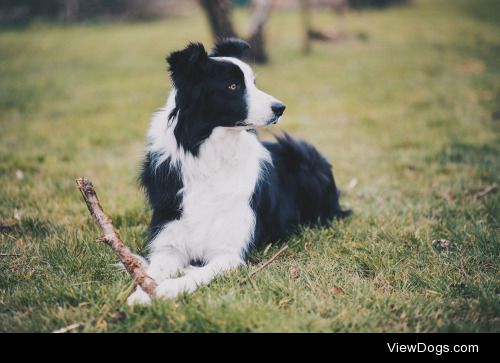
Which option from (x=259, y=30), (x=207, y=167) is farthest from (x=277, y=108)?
(x=259, y=30)

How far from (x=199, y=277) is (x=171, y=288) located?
9.0 inches

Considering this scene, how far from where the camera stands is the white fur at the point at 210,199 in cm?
318

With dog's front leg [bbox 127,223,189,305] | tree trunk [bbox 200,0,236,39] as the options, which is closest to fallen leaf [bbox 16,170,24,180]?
dog's front leg [bbox 127,223,189,305]

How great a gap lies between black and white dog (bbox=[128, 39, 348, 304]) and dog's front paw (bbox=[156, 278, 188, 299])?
0.12 metres

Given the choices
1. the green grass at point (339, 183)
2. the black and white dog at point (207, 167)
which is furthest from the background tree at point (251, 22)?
the black and white dog at point (207, 167)

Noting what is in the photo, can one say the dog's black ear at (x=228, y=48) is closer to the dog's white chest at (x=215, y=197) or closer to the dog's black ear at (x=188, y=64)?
the dog's black ear at (x=188, y=64)

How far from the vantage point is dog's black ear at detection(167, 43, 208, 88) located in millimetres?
2898

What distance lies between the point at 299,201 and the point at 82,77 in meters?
8.77

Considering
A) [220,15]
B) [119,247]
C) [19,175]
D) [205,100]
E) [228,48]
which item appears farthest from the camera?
[220,15]

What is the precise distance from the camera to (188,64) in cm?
295

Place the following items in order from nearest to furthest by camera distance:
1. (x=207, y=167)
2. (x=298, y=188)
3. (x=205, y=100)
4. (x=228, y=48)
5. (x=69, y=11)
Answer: (x=205, y=100) → (x=207, y=167) → (x=228, y=48) → (x=298, y=188) → (x=69, y=11)

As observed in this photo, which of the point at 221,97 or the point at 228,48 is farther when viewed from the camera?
the point at 228,48

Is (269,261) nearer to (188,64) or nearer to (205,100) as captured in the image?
(205,100)
